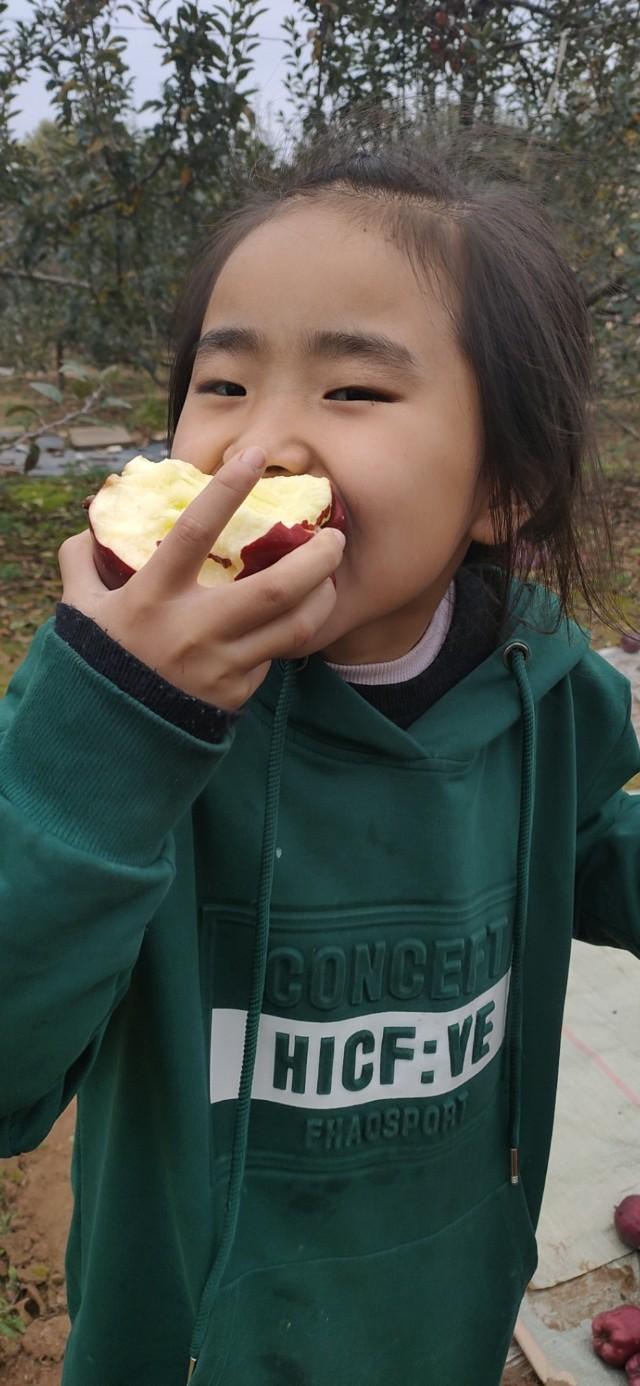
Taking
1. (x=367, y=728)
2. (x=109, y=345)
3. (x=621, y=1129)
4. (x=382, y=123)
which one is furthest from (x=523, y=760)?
(x=109, y=345)

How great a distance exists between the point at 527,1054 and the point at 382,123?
133 centimetres

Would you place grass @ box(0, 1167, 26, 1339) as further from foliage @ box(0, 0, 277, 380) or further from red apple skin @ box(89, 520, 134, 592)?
foliage @ box(0, 0, 277, 380)

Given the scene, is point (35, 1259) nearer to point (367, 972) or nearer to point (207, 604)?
point (367, 972)

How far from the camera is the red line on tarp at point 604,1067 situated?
7.88 ft

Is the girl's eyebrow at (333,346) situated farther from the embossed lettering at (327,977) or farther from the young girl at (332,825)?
the embossed lettering at (327,977)

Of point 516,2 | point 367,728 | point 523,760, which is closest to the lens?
point 367,728

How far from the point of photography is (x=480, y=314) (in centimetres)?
103

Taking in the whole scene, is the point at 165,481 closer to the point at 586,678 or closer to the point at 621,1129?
the point at 586,678

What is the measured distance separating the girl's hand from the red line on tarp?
83.0 inches

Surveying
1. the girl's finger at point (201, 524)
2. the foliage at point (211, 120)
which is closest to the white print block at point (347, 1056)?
the girl's finger at point (201, 524)

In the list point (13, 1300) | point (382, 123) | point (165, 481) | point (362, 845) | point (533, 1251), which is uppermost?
point (382, 123)

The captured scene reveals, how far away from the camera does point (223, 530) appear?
79 centimetres

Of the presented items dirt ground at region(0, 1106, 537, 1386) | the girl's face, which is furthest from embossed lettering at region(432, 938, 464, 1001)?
dirt ground at region(0, 1106, 537, 1386)

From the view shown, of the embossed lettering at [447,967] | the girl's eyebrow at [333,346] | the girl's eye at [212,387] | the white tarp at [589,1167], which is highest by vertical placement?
the girl's eyebrow at [333,346]
